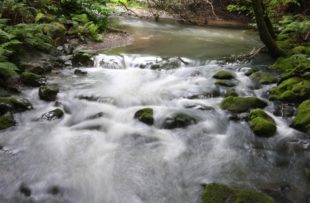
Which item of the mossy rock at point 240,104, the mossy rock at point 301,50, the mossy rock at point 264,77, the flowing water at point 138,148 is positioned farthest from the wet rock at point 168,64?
the mossy rock at point 301,50

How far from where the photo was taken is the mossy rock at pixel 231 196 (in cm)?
441

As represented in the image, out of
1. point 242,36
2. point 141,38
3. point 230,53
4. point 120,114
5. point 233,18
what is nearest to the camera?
point 120,114

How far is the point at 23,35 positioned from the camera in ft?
31.8

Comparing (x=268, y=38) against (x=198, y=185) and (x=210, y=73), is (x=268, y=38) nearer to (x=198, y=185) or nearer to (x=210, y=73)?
(x=210, y=73)

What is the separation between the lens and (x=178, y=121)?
682 centimetres

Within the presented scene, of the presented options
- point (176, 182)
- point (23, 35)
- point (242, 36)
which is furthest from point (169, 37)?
point (176, 182)

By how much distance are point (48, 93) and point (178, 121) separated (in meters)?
3.14

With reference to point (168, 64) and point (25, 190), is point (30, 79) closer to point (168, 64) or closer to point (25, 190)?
point (25, 190)

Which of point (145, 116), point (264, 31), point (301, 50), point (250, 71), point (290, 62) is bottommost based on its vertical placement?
point (145, 116)

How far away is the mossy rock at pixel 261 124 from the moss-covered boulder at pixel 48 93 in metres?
4.51

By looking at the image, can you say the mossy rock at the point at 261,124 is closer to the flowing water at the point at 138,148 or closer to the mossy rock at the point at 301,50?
the flowing water at the point at 138,148

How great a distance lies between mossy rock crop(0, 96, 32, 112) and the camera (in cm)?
677

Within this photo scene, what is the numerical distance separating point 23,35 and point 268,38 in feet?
24.4

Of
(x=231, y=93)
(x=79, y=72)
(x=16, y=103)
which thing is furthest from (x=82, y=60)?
(x=231, y=93)
